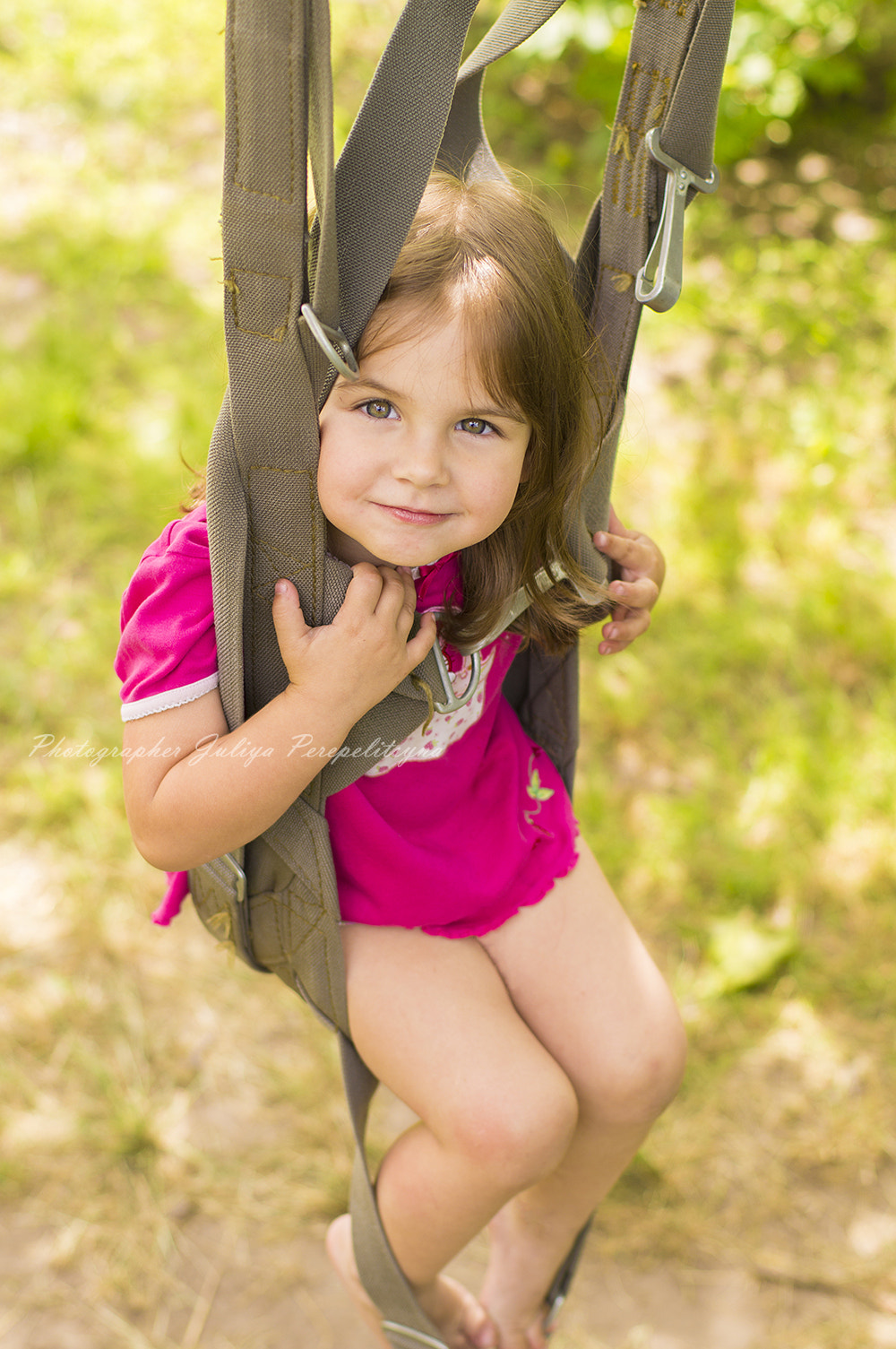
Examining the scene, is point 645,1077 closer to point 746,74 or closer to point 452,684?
point 452,684

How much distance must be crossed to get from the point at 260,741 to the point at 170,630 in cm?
16

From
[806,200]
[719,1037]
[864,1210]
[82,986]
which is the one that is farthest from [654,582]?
[806,200]

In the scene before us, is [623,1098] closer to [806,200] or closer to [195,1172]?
[195,1172]

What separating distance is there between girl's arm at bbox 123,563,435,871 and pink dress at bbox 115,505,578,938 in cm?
13

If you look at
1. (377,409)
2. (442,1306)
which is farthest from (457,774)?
(442,1306)

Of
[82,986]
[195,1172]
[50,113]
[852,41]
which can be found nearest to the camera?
[195,1172]

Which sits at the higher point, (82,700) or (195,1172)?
(82,700)

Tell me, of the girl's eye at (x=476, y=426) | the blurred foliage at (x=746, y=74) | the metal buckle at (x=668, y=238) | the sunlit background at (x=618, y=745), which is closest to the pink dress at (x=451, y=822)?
the girl's eye at (x=476, y=426)

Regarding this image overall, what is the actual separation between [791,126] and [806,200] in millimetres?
487

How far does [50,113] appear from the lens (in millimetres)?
4395

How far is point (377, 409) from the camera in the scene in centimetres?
119

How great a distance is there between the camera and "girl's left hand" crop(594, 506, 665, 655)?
1.55 m

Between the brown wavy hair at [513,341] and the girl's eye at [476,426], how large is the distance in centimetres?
4

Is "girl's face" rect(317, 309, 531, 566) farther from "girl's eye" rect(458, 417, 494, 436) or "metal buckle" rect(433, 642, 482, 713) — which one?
"metal buckle" rect(433, 642, 482, 713)
